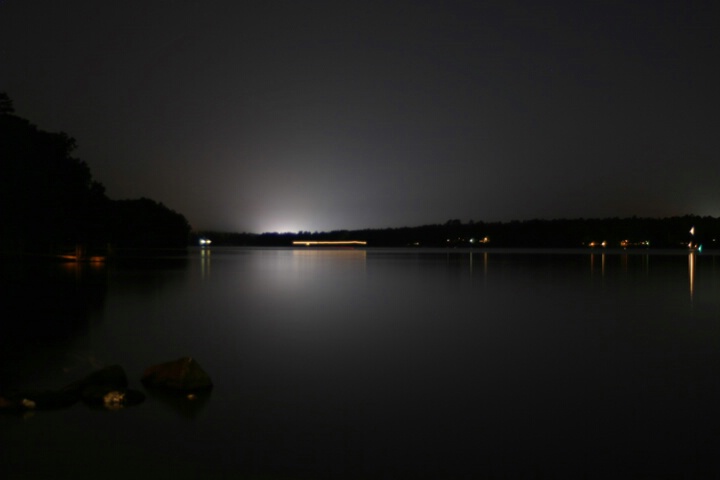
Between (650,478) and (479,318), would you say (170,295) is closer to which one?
(479,318)

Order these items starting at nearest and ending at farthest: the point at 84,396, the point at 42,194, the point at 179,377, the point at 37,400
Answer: the point at 37,400 < the point at 84,396 < the point at 179,377 < the point at 42,194

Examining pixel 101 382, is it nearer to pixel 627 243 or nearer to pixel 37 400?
pixel 37 400

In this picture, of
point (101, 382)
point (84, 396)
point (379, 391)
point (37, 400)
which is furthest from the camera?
point (379, 391)

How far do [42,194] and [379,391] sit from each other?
38.6 metres

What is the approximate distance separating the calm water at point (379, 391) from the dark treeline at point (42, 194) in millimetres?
24348

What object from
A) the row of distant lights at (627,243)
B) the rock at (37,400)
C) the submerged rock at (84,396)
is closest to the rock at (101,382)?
the submerged rock at (84,396)

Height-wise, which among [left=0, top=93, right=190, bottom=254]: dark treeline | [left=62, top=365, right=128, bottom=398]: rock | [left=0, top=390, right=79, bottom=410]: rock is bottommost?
[left=0, top=390, right=79, bottom=410]: rock

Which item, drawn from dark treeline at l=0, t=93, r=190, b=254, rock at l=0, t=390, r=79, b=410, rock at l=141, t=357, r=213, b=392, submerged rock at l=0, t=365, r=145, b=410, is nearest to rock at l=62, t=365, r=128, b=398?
submerged rock at l=0, t=365, r=145, b=410

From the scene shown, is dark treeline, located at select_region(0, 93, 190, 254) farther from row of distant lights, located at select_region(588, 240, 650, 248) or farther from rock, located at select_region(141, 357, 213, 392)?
row of distant lights, located at select_region(588, 240, 650, 248)

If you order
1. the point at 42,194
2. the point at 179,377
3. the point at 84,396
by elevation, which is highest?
the point at 42,194

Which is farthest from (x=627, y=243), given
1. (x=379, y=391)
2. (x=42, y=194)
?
(x=379, y=391)

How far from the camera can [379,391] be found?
8.98m

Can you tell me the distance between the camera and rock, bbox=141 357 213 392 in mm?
8578

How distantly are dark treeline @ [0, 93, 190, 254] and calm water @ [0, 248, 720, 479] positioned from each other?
24.3 meters
